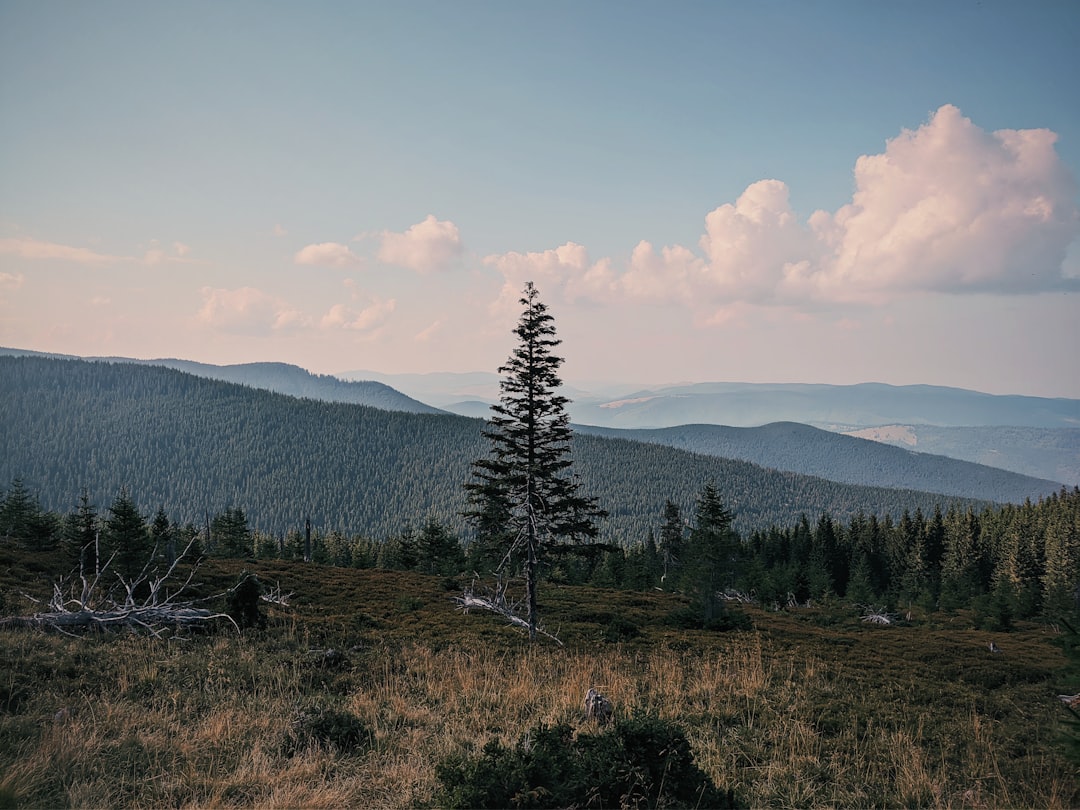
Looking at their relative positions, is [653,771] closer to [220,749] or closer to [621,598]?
[220,749]

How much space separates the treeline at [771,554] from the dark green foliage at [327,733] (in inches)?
554

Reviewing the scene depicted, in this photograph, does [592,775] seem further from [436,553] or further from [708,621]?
[436,553]

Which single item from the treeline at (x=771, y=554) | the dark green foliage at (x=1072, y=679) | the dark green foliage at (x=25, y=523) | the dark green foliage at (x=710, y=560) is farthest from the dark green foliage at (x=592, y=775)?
the dark green foliage at (x=25, y=523)

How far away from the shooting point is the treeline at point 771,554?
34.2 m

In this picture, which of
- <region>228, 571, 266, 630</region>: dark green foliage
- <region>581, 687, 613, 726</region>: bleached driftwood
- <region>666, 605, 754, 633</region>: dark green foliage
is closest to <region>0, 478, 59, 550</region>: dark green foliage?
<region>228, 571, 266, 630</region>: dark green foliage

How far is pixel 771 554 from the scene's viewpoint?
79.1 m

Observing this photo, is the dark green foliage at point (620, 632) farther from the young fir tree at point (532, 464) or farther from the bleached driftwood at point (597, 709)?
the bleached driftwood at point (597, 709)

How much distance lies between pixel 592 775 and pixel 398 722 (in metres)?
3.57

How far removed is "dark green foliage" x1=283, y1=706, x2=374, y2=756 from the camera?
19.6ft

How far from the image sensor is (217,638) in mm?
12031

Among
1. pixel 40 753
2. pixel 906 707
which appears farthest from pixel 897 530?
pixel 40 753

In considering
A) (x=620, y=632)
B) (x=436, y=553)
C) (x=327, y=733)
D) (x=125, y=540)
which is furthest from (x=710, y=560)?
(x=327, y=733)

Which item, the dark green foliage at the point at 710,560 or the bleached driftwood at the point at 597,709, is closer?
the bleached driftwood at the point at 597,709

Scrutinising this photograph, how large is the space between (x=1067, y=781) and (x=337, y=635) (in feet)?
48.9
